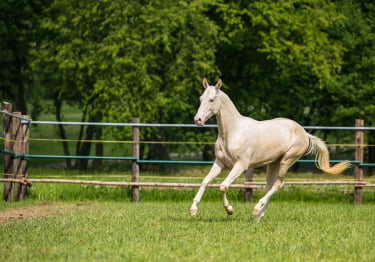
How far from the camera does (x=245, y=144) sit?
35.8 ft

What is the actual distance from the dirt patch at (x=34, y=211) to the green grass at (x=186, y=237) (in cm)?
53

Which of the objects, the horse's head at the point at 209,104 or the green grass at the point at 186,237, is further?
the horse's head at the point at 209,104

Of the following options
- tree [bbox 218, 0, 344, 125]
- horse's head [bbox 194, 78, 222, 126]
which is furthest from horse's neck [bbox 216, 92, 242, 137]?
tree [bbox 218, 0, 344, 125]

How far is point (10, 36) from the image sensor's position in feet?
98.4

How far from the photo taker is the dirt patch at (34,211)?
38.5ft

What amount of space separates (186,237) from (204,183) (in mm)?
2068

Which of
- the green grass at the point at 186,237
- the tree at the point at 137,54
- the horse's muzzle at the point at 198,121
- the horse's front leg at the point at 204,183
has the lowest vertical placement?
the green grass at the point at 186,237

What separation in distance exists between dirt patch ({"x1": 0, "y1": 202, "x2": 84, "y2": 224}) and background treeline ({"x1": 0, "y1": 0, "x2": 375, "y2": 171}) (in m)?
10.7

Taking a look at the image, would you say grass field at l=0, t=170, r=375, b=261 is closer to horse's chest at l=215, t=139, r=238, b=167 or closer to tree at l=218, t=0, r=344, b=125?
horse's chest at l=215, t=139, r=238, b=167

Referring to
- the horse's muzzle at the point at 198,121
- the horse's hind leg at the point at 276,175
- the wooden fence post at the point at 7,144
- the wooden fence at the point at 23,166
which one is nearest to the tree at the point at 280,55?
the wooden fence at the point at 23,166

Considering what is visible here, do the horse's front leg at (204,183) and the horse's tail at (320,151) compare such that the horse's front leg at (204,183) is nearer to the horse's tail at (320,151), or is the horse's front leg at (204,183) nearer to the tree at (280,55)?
the horse's tail at (320,151)

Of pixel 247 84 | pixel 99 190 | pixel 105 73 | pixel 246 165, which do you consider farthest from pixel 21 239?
pixel 247 84

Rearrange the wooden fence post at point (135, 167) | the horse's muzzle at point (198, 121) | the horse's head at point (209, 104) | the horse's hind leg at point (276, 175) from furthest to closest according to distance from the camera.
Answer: the wooden fence post at point (135, 167) → the horse's hind leg at point (276, 175) → the horse's head at point (209, 104) → the horse's muzzle at point (198, 121)

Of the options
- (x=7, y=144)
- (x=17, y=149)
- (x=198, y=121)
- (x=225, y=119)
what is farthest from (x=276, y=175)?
(x=17, y=149)
